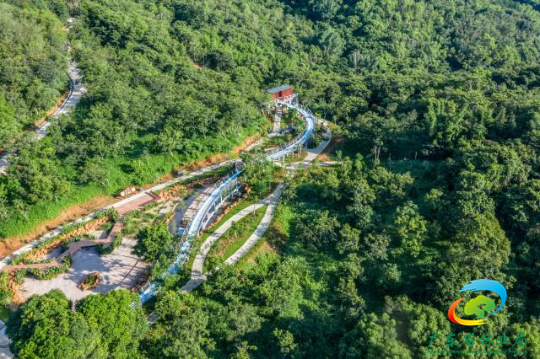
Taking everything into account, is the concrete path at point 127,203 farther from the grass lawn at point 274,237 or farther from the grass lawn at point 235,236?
the grass lawn at point 274,237

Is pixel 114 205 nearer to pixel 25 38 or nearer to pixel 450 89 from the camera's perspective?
pixel 25 38

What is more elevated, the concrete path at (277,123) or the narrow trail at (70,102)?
the narrow trail at (70,102)

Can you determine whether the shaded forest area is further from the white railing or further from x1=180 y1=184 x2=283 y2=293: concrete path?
the white railing

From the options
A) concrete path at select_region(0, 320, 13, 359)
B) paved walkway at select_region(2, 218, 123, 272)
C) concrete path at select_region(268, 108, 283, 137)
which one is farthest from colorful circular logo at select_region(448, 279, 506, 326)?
concrete path at select_region(268, 108, 283, 137)

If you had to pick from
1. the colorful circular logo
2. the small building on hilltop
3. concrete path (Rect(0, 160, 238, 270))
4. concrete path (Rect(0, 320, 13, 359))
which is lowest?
concrete path (Rect(0, 320, 13, 359))

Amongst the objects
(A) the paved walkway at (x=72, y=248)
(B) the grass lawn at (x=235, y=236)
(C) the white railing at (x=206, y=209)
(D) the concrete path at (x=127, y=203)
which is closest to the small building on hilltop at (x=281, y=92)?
(C) the white railing at (x=206, y=209)

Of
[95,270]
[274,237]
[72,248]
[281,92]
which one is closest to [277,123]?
[281,92]

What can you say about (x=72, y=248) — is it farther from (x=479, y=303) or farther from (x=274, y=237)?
(x=479, y=303)
